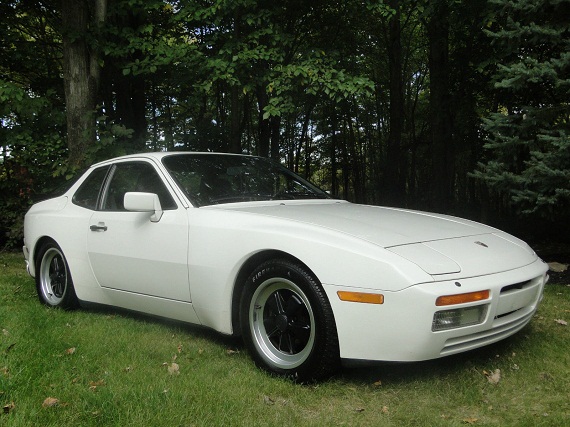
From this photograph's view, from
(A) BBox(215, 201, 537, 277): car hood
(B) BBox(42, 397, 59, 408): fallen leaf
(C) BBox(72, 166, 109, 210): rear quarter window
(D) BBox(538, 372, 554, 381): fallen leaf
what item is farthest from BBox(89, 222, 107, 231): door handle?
(D) BBox(538, 372, 554, 381): fallen leaf

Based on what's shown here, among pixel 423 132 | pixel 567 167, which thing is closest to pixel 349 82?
pixel 567 167

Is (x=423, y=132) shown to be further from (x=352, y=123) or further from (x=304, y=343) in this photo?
(x=304, y=343)

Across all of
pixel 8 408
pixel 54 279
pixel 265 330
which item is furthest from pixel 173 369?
pixel 54 279

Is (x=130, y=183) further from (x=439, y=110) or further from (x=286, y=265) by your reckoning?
(x=439, y=110)

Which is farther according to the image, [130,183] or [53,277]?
[53,277]

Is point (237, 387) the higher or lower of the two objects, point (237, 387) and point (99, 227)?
the lower

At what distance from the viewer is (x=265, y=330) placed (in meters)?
3.52

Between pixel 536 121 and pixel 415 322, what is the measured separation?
4.72 metres

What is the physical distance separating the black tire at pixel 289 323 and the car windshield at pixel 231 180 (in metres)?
0.96

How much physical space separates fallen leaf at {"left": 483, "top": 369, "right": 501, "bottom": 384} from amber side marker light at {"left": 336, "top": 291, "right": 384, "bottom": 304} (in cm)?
93

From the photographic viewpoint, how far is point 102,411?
275 centimetres

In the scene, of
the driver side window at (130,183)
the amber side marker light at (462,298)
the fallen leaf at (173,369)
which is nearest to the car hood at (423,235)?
the amber side marker light at (462,298)

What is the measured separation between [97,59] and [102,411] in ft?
25.9

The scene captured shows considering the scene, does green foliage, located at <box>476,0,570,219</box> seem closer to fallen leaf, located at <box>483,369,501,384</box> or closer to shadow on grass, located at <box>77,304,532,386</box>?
shadow on grass, located at <box>77,304,532,386</box>
